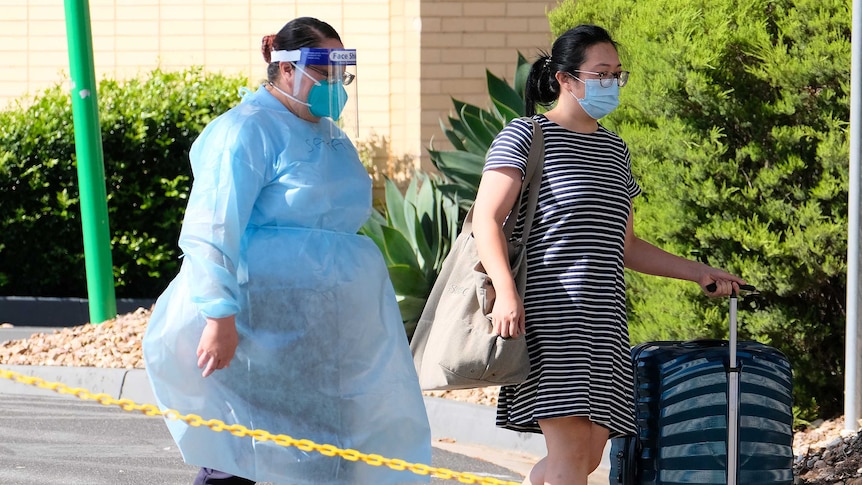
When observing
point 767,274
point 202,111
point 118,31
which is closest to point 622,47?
point 767,274

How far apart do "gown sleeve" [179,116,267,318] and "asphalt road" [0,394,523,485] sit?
240 centimetres

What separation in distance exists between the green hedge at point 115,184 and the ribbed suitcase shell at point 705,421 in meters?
7.65

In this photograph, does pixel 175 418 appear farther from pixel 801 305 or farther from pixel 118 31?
pixel 118 31

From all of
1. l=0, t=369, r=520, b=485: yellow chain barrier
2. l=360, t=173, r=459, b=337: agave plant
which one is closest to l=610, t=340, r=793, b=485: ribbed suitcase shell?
l=0, t=369, r=520, b=485: yellow chain barrier

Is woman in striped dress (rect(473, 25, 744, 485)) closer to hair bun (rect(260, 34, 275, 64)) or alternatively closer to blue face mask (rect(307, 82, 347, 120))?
blue face mask (rect(307, 82, 347, 120))

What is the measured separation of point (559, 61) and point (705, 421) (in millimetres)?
1163

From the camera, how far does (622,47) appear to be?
6930mm

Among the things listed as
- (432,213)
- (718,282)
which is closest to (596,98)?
(718,282)

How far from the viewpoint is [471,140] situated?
27.8 ft

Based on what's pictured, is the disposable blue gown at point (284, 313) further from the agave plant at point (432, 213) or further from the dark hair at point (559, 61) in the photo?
the agave plant at point (432, 213)

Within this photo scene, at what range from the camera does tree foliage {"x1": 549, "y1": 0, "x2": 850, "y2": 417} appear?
603 cm

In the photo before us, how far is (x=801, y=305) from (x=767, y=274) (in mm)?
355

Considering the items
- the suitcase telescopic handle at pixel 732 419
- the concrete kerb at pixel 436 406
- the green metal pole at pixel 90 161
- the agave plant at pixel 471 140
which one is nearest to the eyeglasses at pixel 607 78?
the suitcase telescopic handle at pixel 732 419

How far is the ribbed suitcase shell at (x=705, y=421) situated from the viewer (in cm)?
390
